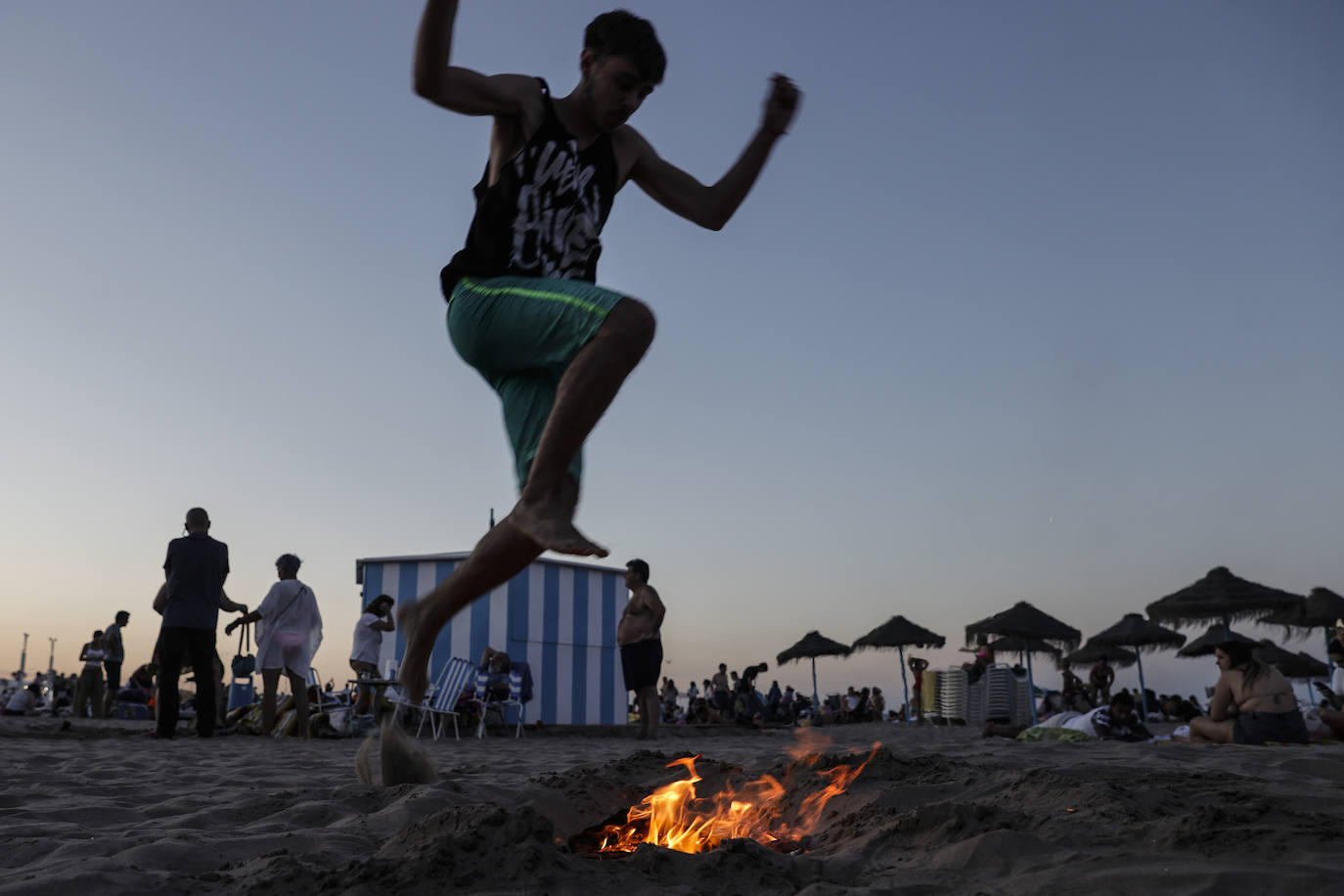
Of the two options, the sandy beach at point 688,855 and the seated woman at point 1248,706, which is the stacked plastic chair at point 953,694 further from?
the sandy beach at point 688,855

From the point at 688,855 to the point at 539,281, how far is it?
1.21 metres

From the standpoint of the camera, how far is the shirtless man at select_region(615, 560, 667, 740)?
819 centimetres

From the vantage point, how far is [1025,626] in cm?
A: 1731

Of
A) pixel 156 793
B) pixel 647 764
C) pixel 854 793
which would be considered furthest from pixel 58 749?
pixel 854 793

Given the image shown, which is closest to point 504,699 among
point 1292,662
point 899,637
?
point 899,637

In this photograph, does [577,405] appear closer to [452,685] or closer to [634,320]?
[634,320]

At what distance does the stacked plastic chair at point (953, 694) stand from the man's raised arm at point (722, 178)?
13018mm

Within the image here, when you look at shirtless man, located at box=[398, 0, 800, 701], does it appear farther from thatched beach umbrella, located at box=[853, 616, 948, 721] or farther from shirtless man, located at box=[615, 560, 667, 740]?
thatched beach umbrella, located at box=[853, 616, 948, 721]

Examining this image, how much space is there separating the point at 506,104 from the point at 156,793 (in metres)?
2.26

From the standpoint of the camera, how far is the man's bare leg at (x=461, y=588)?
1960 mm

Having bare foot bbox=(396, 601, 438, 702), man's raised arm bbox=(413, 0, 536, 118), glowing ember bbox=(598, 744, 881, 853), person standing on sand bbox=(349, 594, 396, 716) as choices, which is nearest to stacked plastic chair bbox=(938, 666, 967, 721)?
person standing on sand bbox=(349, 594, 396, 716)

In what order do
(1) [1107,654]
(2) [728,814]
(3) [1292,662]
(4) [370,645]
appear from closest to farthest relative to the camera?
1. (2) [728,814]
2. (4) [370,645]
3. (1) [1107,654]
4. (3) [1292,662]

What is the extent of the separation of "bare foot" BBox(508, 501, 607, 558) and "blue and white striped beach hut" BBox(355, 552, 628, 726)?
11079 mm

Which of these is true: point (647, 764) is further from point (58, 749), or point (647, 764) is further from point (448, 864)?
point (58, 749)
